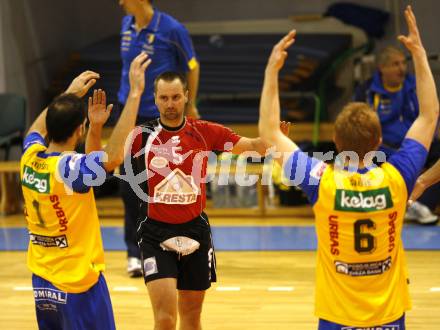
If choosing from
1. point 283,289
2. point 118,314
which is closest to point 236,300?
point 283,289

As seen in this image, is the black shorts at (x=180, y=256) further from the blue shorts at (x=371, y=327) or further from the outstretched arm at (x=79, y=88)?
the blue shorts at (x=371, y=327)

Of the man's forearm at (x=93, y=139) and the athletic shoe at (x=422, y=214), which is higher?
the man's forearm at (x=93, y=139)

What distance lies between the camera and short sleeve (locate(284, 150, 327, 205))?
3.67 metres

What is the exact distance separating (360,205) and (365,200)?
3 cm

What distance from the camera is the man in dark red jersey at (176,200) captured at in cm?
494

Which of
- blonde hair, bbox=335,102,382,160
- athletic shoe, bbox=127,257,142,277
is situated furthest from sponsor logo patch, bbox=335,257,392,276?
athletic shoe, bbox=127,257,142,277

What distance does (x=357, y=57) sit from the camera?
12398 millimetres

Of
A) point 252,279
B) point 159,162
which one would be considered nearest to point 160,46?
point 252,279

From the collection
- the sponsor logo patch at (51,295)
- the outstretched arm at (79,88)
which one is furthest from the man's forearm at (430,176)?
the sponsor logo patch at (51,295)

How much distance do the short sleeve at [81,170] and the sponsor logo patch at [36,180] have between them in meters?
0.09

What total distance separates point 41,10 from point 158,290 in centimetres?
881

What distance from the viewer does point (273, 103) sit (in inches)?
146

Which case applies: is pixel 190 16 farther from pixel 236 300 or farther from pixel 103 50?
pixel 236 300

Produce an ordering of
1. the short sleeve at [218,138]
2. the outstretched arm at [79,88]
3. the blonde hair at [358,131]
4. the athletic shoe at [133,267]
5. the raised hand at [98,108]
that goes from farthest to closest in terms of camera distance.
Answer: the athletic shoe at [133,267] → the short sleeve at [218,138] → the outstretched arm at [79,88] → the raised hand at [98,108] → the blonde hair at [358,131]
